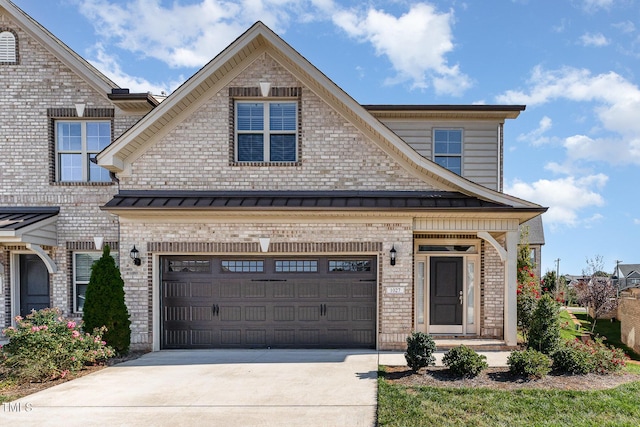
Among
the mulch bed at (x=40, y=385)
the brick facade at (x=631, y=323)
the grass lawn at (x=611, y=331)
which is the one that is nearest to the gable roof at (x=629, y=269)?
the grass lawn at (x=611, y=331)

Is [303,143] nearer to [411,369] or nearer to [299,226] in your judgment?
[299,226]

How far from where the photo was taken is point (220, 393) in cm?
659

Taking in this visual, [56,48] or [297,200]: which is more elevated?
[56,48]

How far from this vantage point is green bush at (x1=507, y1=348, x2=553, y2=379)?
6.86 metres

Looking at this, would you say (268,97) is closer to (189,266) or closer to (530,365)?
(189,266)

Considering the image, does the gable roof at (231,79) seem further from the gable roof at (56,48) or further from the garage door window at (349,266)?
the garage door window at (349,266)

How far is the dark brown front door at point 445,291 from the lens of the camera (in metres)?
10.7

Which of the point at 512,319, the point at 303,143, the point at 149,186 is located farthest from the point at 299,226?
the point at 512,319

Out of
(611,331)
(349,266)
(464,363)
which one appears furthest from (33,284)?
(611,331)

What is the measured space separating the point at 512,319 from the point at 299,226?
536cm

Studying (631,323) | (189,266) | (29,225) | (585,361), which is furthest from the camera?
(631,323)

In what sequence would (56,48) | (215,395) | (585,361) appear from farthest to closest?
(56,48)
(585,361)
(215,395)

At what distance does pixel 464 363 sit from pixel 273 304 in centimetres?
453

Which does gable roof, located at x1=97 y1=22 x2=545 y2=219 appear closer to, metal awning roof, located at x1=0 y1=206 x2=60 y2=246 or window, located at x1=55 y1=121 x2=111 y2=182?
window, located at x1=55 y1=121 x2=111 y2=182
